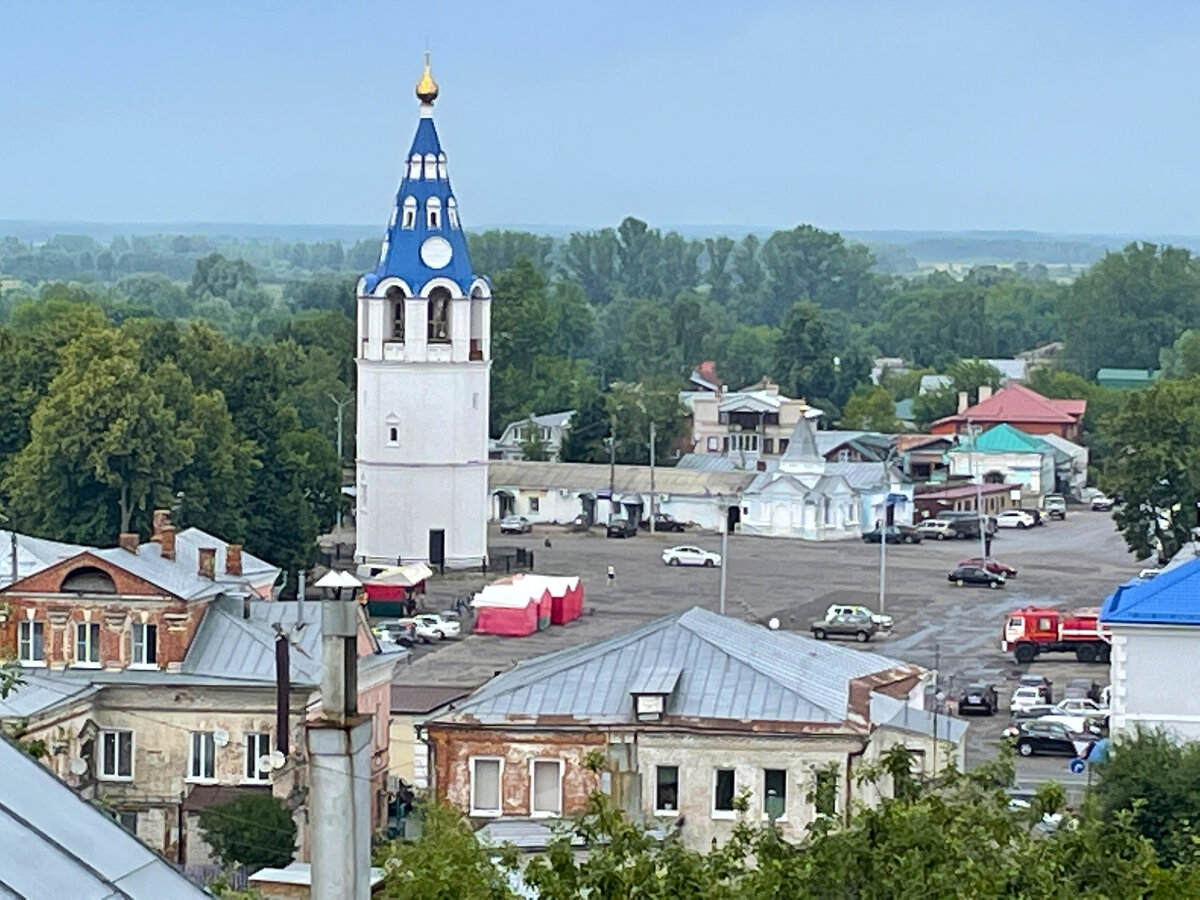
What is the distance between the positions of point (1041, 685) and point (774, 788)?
14.3 m

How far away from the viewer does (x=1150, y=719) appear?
3341cm

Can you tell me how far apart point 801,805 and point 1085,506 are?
2238 inches

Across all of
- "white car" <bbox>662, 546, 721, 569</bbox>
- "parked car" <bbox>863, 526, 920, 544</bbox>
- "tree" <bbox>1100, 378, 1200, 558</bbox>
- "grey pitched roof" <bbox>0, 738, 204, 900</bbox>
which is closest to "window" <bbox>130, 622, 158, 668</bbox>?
"grey pitched roof" <bbox>0, 738, 204, 900</bbox>

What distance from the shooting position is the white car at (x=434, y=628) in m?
48.8

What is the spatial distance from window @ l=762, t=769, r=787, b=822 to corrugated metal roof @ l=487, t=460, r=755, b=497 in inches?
1802

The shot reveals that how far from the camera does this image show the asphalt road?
4525 cm

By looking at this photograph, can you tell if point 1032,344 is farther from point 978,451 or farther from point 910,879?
point 910,879

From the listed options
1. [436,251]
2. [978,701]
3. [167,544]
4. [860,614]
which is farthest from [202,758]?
[436,251]

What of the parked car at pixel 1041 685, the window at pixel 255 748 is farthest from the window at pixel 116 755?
the parked car at pixel 1041 685

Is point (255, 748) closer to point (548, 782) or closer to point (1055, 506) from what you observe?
point (548, 782)

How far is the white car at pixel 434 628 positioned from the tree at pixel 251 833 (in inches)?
779

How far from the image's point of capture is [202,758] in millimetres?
31625

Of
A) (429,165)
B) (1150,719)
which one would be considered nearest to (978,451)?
(429,165)

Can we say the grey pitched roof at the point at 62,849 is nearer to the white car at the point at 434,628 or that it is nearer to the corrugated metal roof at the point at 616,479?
the white car at the point at 434,628
